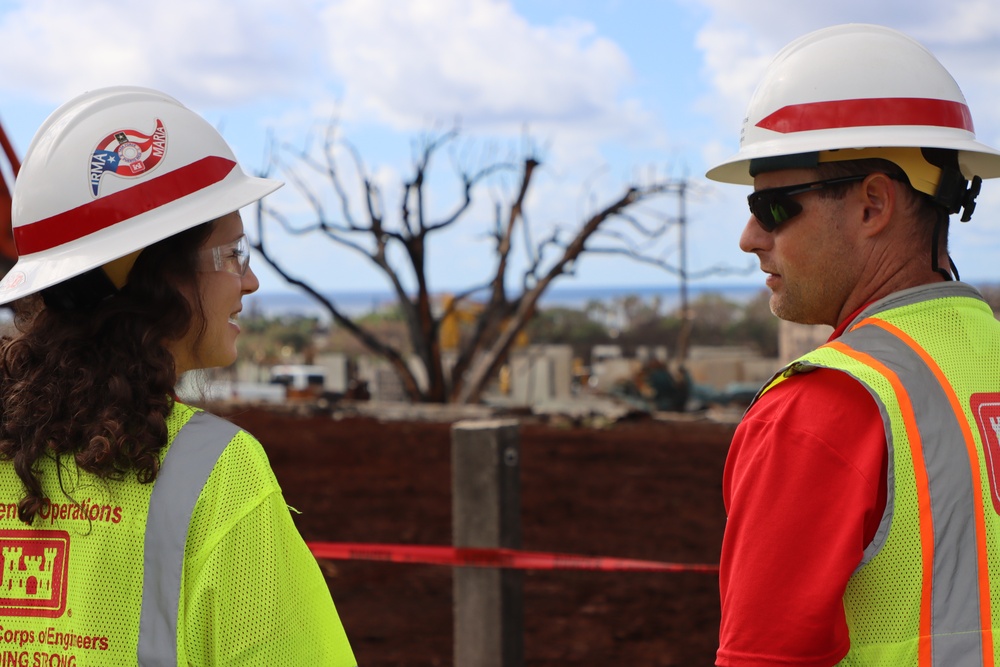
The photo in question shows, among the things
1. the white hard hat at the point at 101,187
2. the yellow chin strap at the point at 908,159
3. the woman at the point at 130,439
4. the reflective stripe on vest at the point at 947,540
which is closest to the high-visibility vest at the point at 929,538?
the reflective stripe on vest at the point at 947,540

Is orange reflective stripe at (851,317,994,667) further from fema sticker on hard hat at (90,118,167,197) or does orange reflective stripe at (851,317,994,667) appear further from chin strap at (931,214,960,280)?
fema sticker on hard hat at (90,118,167,197)

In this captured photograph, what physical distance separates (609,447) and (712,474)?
1.41m

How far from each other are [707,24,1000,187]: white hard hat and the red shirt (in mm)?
488

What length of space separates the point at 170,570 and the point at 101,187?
2.30ft

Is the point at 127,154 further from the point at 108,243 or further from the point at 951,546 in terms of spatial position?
the point at 951,546

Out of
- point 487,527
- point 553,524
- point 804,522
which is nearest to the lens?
point 804,522

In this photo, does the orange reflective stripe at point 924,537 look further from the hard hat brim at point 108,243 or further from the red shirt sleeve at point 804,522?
the hard hat brim at point 108,243

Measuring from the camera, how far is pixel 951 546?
1.69 m

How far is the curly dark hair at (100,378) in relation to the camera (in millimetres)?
1654

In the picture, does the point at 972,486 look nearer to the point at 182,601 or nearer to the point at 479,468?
the point at 182,601

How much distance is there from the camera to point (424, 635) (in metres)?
5.55

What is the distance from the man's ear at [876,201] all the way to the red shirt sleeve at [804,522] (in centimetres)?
36

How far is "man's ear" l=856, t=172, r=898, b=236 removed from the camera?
1962 millimetres

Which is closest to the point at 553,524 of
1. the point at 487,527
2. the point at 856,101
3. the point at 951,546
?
the point at 487,527
